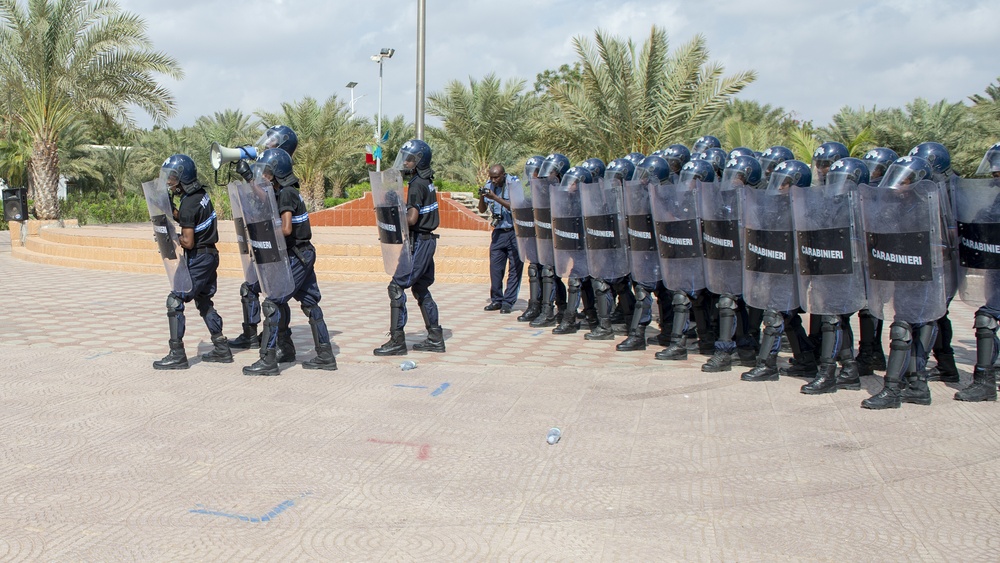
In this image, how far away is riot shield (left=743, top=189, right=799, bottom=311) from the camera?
21.6 feet

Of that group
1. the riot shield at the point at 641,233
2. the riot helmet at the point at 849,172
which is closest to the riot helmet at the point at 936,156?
the riot helmet at the point at 849,172

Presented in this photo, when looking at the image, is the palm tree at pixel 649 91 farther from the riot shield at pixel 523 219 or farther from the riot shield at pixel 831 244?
the riot shield at pixel 831 244

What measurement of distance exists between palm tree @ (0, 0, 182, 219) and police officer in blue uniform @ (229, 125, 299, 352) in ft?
46.2

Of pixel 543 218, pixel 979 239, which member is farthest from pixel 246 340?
pixel 979 239

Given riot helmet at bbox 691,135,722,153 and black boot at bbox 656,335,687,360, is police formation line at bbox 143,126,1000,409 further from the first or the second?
riot helmet at bbox 691,135,722,153

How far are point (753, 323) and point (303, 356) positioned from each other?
391cm

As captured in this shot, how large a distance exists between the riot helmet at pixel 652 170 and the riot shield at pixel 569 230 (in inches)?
28.3

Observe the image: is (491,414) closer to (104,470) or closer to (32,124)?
(104,470)

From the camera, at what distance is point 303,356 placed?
7.98 metres

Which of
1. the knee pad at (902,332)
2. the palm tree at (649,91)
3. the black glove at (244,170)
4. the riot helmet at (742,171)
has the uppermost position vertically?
the palm tree at (649,91)

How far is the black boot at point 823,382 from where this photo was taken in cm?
660

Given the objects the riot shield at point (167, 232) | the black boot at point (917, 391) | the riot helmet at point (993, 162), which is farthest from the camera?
the riot shield at point (167, 232)

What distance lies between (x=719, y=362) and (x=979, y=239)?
2.15m

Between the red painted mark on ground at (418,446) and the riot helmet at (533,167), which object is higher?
the riot helmet at (533,167)
